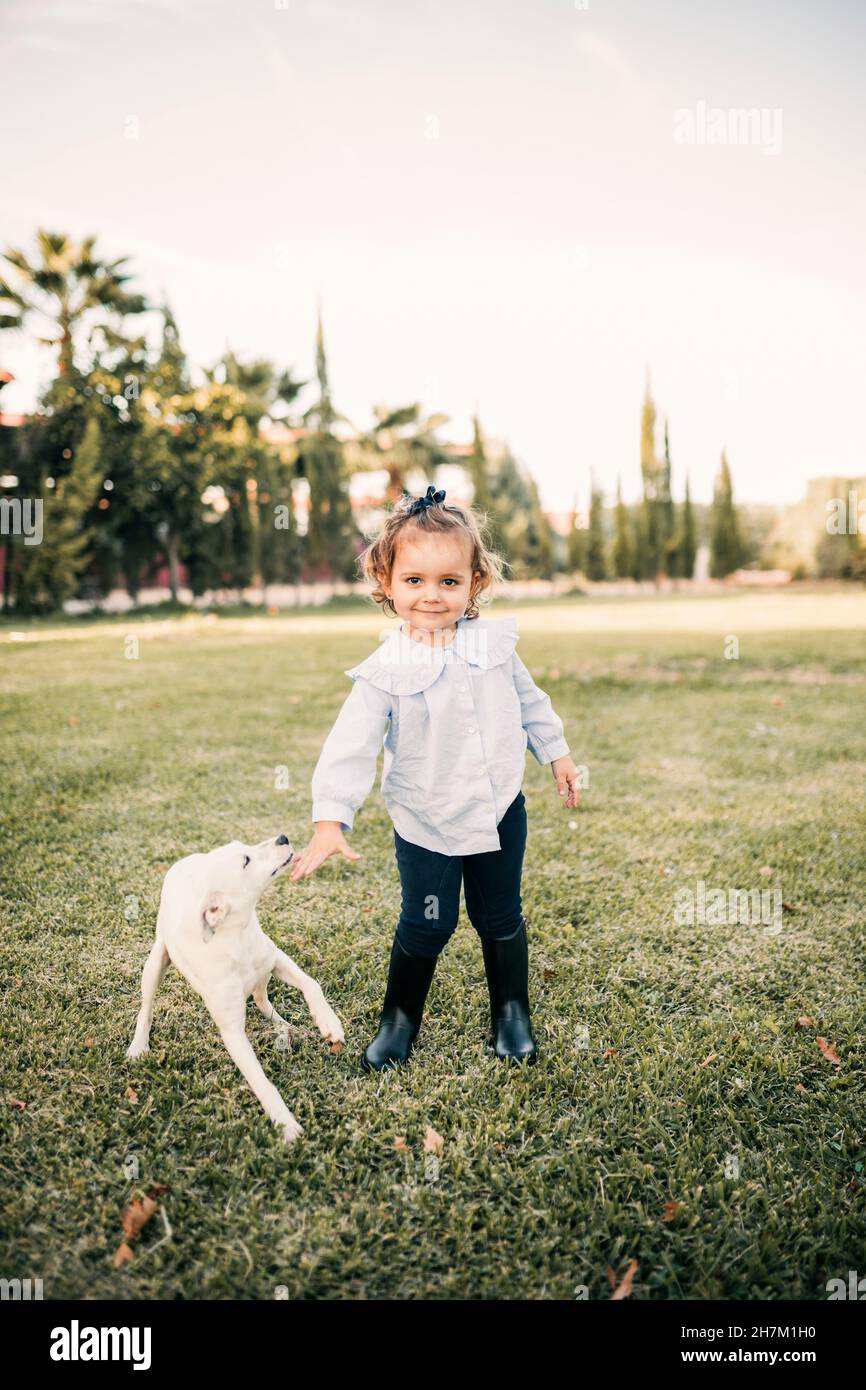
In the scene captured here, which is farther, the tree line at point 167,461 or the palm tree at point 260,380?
the palm tree at point 260,380

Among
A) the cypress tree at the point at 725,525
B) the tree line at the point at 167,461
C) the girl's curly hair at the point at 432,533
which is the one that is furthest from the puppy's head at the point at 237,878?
the cypress tree at the point at 725,525

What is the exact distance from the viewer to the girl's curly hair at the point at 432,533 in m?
2.26

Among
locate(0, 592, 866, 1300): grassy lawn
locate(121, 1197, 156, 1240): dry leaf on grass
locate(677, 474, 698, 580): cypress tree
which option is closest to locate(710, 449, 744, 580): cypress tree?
locate(677, 474, 698, 580): cypress tree

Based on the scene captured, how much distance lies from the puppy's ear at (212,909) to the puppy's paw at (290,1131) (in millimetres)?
547

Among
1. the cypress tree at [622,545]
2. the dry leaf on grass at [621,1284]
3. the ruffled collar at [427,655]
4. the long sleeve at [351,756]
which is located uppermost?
the cypress tree at [622,545]

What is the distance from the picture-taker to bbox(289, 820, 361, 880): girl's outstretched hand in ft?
6.52

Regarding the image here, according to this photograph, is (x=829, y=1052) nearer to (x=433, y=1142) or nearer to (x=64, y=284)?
(x=433, y=1142)

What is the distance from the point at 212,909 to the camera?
1.94m

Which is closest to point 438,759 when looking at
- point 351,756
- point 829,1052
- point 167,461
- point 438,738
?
point 438,738

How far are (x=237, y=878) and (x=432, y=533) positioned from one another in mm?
1064

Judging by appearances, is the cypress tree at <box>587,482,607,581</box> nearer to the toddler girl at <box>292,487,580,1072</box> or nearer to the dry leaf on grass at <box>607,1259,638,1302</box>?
the toddler girl at <box>292,487,580,1072</box>

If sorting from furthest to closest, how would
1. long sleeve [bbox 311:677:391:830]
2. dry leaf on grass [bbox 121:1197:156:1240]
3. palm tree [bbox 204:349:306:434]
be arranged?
1. palm tree [bbox 204:349:306:434]
2. long sleeve [bbox 311:677:391:830]
3. dry leaf on grass [bbox 121:1197:156:1240]

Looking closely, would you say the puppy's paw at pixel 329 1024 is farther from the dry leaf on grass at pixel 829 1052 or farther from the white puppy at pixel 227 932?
the dry leaf on grass at pixel 829 1052

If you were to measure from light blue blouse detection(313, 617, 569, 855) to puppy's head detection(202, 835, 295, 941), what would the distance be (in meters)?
0.24
